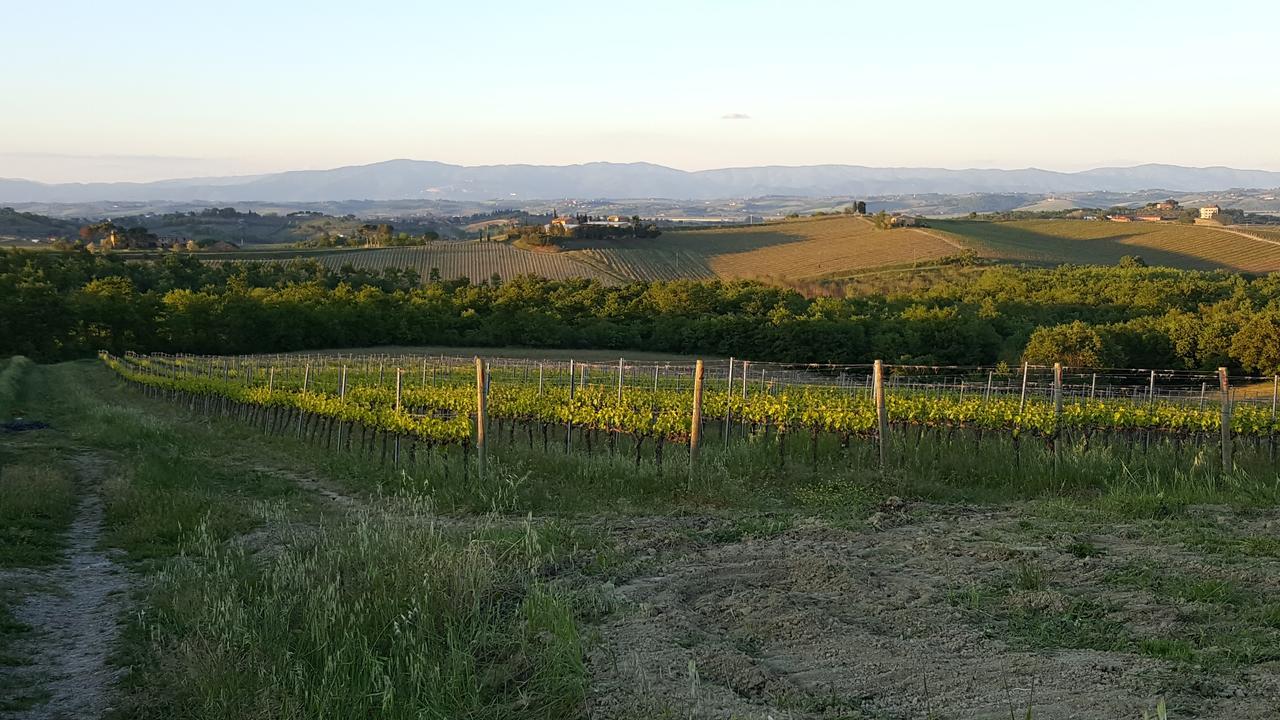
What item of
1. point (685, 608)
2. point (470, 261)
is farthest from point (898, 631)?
point (470, 261)

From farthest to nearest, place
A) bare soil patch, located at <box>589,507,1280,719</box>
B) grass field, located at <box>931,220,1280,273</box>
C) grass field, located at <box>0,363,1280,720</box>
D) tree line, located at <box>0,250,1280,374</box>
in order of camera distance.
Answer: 1. grass field, located at <box>931,220,1280,273</box>
2. tree line, located at <box>0,250,1280,374</box>
3. grass field, located at <box>0,363,1280,720</box>
4. bare soil patch, located at <box>589,507,1280,719</box>

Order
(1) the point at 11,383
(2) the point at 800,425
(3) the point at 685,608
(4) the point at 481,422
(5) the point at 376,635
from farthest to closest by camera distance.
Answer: (1) the point at 11,383
(2) the point at 800,425
(4) the point at 481,422
(3) the point at 685,608
(5) the point at 376,635

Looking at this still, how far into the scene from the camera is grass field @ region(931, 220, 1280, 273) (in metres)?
85.4

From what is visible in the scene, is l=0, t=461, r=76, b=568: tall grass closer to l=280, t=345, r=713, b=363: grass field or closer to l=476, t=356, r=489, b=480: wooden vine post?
l=476, t=356, r=489, b=480: wooden vine post

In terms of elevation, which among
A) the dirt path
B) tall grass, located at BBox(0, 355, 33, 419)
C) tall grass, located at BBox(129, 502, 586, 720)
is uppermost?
tall grass, located at BBox(129, 502, 586, 720)

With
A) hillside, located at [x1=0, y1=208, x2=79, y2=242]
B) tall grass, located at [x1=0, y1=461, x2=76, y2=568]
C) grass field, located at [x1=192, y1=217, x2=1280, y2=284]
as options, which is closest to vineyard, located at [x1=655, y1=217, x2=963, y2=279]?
grass field, located at [x1=192, y1=217, x2=1280, y2=284]

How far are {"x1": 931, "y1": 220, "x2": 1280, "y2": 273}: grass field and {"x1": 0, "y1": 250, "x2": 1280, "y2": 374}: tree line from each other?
33.4 feet

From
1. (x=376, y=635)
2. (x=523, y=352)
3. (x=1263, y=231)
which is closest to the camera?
(x=376, y=635)

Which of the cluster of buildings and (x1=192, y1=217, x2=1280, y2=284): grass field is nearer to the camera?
(x1=192, y1=217, x2=1280, y2=284): grass field

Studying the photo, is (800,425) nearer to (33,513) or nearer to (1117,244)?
(33,513)

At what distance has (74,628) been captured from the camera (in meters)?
7.72

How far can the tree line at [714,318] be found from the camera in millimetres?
50406

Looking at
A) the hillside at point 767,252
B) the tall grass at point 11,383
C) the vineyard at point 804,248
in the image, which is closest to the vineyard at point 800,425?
the tall grass at point 11,383

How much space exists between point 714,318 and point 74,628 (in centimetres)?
5655
